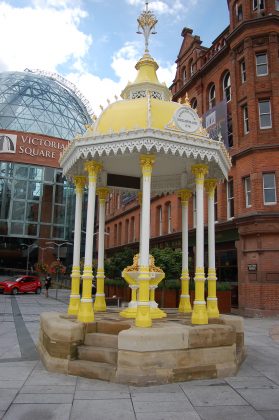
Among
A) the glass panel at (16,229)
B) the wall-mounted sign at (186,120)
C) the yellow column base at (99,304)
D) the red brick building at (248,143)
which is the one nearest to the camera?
the wall-mounted sign at (186,120)

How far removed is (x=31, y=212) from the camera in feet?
186

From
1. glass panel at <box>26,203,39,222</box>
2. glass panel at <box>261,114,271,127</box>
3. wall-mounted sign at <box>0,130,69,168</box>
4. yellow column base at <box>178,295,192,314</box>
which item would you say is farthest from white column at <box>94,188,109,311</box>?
glass panel at <box>26,203,39,222</box>

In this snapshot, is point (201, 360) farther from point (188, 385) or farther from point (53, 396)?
point (53, 396)

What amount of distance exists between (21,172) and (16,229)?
8540 mm

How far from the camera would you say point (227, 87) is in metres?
25.1

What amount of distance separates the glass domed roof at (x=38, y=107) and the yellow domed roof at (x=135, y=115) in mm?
51216

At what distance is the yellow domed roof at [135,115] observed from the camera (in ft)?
30.2

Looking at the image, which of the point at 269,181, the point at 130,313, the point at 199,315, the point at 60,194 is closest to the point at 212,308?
the point at 199,315

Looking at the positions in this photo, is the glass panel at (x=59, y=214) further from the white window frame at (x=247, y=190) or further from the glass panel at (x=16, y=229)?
the white window frame at (x=247, y=190)

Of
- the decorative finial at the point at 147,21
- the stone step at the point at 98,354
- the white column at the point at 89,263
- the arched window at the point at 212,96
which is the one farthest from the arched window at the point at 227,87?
the stone step at the point at 98,354

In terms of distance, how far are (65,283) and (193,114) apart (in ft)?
130

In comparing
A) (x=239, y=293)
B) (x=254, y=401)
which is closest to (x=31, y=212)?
(x=239, y=293)

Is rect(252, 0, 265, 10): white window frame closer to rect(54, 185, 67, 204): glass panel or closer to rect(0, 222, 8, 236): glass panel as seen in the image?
rect(54, 185, 67, 204): glass panel

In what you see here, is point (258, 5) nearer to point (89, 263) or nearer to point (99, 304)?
point (99, 304)
